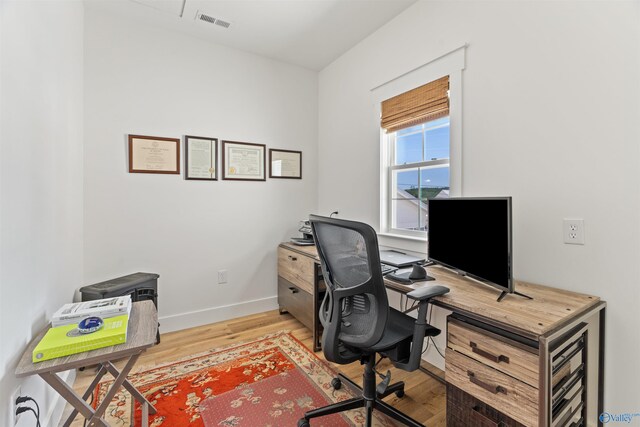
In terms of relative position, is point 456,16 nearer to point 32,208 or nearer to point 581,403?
point 581,403

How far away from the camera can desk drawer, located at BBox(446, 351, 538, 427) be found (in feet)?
3.45

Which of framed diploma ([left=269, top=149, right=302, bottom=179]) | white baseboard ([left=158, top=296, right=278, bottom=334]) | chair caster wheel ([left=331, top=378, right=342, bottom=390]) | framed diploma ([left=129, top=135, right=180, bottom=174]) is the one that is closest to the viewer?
chair caster wheel ([left=331, top=378, right=342, bottom=390])

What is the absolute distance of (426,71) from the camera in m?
2.18

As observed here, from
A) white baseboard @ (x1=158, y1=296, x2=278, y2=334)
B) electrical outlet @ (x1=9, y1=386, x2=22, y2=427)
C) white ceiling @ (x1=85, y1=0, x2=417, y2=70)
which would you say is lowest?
white baseboard @ (x1=158, y1=296, x2=278, y2=334)

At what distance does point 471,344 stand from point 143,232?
2674mm

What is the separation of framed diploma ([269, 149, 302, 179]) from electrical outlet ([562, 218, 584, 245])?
8.25 ft

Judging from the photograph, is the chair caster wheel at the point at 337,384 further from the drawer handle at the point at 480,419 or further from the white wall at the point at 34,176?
the white wall at the point at 34,176

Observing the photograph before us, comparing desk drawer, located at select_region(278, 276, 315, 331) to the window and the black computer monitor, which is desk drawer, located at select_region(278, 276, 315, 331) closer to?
the window

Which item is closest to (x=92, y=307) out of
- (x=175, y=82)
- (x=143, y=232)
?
(x=143, y=232)

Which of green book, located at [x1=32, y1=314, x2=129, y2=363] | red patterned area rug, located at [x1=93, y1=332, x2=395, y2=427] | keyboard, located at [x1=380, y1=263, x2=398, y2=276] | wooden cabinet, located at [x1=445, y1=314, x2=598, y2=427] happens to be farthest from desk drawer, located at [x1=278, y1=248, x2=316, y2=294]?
green book, located at [x1=32, y1=314, x2=129, y2=363]

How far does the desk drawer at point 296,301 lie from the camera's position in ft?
8.38

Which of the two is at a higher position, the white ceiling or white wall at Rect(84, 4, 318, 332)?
the white ceiling

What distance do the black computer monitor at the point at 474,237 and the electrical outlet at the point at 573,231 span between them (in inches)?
17.1

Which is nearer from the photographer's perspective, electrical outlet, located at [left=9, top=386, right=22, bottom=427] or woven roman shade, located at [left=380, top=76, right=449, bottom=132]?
electrical outlet, located at [left=9, top=386, right=22, bottom=427]
